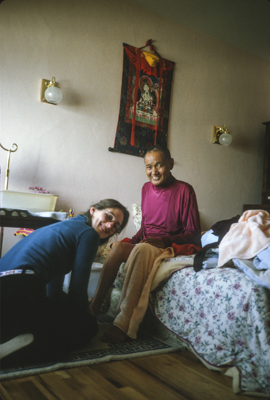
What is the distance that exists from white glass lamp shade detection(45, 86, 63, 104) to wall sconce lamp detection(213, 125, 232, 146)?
6.63ft

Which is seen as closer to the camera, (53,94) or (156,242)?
(156,242)

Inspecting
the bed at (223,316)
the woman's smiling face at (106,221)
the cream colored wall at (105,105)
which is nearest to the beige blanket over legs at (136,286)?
the bed at (223,316)

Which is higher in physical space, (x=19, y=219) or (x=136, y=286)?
(x=19, y=219)

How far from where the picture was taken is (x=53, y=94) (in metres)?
2.92

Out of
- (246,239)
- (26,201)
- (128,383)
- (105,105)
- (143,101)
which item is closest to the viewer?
(128,383)

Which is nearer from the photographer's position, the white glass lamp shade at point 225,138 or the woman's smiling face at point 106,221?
the woman's smiling face at point 106,221

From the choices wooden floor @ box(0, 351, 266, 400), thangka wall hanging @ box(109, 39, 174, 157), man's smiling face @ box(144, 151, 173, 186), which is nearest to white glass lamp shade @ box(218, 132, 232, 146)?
thangka wall hanging @ box(109, 39, 174, 157)

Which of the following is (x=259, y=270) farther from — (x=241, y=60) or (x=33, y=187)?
(x=241, y=60)

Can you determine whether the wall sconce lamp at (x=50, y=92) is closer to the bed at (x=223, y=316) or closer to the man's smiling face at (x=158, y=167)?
the man's smiling face at (x=158, y=167)

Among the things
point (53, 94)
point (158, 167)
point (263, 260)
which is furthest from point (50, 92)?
point (263, 260)

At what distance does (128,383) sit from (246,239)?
31.9 inches

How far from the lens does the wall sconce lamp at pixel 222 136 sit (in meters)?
4.09

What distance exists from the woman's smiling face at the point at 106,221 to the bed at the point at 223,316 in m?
0.39

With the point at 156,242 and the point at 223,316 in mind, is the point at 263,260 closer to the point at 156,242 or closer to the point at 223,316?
the point at 223,316
